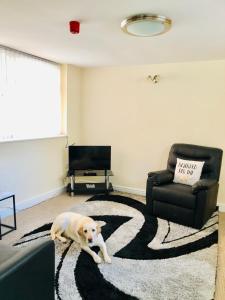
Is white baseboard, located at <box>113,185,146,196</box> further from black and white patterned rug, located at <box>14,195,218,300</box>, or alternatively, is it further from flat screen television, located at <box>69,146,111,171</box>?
black and white patterned rug, located at <box>14,195,218,300</box>

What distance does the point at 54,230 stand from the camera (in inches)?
104

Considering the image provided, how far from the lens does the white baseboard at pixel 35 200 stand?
131 inches

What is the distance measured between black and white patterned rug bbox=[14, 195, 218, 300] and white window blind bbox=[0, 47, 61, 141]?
1.54 m

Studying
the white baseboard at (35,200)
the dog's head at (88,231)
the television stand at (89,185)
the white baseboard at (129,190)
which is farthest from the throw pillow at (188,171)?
the white baseboard at (35,200)

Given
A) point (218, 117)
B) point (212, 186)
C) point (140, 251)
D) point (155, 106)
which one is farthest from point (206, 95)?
point (140, 251)

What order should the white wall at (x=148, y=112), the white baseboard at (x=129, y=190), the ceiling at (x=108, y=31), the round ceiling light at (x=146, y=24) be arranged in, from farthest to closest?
the white baseboard at (x=129, y=190), the white wall at (x=148, y=112), the round ceiling light at (x=146, y=24), the ceiling at (x=108, y=31)

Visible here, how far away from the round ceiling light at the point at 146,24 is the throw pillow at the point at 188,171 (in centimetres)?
191

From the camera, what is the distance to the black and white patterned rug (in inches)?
75.3

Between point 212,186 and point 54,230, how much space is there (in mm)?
2032

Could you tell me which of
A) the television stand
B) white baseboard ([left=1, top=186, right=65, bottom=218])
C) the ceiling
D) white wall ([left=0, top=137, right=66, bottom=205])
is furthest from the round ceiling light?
white baseboard ([left=1, top=186, right=65, bottom=218])

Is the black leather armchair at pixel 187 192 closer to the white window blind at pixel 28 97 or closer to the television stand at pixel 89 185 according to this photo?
the television stand at pixel 89 185

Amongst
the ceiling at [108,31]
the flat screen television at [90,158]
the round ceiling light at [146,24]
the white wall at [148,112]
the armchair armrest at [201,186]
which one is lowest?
the armchair armrest at [201,186]

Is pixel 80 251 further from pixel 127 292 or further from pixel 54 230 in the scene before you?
pixel 127 292

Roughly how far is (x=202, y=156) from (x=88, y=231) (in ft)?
6.82
